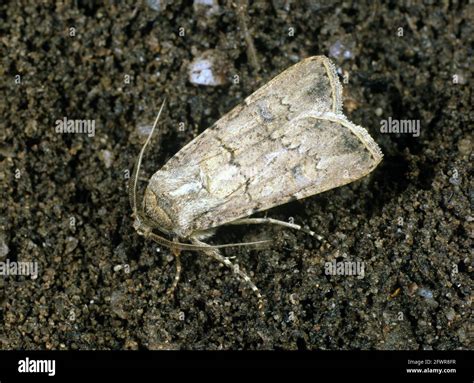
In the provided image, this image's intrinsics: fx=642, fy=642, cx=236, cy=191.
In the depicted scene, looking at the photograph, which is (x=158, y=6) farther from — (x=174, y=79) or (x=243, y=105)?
(x=243, y=105)

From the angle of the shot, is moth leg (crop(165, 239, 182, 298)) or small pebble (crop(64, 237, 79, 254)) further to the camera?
small pebble (crop(64, 237, 79, 254))

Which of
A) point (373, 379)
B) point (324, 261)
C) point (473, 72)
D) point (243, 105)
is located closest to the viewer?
point (373, 379)

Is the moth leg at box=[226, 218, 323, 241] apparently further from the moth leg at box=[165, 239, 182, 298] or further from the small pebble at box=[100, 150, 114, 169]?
the small pebble at box=[100, 150, 114, 169]

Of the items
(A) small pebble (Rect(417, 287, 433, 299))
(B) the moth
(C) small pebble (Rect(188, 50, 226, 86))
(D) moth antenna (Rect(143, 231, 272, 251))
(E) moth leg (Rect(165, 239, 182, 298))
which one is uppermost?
(C) small pebble (Rect(188, 50, 226, 86))

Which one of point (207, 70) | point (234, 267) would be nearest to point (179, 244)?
point (234, 267)

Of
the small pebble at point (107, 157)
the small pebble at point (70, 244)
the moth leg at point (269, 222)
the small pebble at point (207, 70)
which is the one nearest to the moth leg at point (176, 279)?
the moth leg at point (269, 222)

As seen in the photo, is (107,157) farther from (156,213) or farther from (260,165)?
(260,165)

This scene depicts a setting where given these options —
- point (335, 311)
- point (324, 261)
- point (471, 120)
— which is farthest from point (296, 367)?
point (471, 120)

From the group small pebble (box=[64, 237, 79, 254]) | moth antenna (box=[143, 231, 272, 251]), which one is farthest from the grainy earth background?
moth antenna (box=[143, 231, 272, 251])

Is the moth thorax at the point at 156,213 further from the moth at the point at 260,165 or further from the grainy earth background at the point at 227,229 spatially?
the grainy earth background at the point at 227,229
